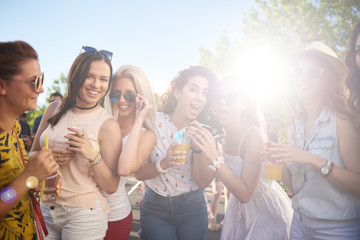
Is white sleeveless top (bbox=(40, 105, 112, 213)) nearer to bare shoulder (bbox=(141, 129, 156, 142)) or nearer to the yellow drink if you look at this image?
bare shoulder (bbox=(141, 129, 156, 142))

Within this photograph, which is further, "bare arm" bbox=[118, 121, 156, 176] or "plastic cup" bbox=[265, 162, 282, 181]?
"plastic cup" bbox=[265, 162, 282, 181]

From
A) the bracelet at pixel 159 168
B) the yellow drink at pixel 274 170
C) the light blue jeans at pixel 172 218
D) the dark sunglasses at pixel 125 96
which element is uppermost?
the dark sunglasses at pixel 125 96

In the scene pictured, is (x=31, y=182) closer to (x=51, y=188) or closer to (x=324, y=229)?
(x=51, y=188)

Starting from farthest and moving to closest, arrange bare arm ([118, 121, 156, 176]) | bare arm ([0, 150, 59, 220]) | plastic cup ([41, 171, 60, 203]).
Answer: bare arm ([118, 121, 156, 176])
plastic cup ([41, 171, 60, 203])
bare arm ([0, 150, 59, 220])

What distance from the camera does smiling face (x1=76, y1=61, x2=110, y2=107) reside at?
91.3 inches

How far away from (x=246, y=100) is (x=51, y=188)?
2323 millimetres

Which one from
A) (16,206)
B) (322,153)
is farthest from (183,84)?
(16,206)

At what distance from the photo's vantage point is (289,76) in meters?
2.62

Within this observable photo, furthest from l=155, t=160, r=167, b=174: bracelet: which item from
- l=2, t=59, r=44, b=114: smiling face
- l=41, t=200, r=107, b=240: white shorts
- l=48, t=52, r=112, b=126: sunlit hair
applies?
l=2, t=59, r=44, b=114: smiling face

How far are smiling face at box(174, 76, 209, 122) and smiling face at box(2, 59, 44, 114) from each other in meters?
1.51

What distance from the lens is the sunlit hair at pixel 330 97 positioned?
2.17 m

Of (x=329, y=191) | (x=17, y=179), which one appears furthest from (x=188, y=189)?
(x=17, y=179)

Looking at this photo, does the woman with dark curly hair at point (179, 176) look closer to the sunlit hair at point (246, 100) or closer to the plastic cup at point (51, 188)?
the sunlit hair at point (246, 100)

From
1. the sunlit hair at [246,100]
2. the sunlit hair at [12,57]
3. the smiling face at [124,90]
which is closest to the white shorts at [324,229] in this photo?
the sunlit hair at [246,100]
